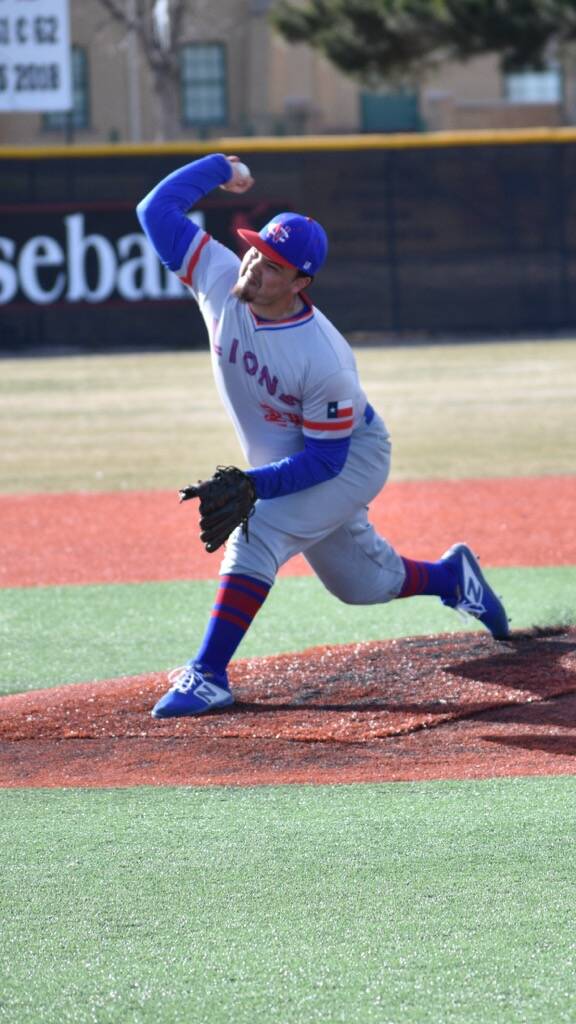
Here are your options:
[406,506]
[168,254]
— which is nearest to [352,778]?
[168,254]

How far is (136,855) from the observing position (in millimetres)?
3586

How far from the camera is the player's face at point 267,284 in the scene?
477 cm

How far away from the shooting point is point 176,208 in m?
5.19

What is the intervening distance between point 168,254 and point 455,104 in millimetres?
36224

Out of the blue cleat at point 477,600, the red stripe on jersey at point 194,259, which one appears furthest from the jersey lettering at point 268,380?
the blue cleat at point 477,600

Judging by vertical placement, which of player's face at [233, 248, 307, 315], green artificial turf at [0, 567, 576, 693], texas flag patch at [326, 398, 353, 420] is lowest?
green artificial turf at [0, 567, 576, 693]

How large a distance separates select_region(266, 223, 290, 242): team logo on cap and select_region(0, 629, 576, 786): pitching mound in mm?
1456

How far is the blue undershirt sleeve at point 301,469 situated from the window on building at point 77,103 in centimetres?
3645

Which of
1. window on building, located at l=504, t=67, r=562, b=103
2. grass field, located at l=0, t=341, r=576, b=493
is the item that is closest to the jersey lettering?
grass field, located at l=0, t=341, r=576, b=493

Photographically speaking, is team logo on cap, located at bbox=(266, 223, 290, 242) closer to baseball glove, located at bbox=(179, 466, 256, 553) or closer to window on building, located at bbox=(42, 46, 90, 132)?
baseball glove, located at bbox=(179, 466, 256, 553)

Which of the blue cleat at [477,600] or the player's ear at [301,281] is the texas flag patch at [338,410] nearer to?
the player's ear at [301,281]

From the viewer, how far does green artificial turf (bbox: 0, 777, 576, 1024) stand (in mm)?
2828

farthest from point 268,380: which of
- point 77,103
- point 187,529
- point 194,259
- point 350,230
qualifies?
point 77,103

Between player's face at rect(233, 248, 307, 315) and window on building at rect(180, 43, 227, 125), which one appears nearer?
player's face at rect(233, 248, 307, 315)
